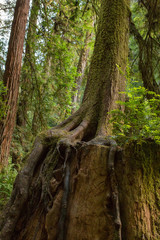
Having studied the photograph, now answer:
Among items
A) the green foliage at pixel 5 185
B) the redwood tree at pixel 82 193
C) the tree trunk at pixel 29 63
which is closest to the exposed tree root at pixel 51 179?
the redwood tree at pixel 82 193

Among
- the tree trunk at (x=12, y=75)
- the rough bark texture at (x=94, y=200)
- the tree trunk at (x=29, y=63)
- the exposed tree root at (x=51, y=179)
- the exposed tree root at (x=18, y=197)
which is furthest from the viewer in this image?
the tree trunk at (x=29, y=63)

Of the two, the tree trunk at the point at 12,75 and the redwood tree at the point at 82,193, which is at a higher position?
the tree trunk at the point at 12,75

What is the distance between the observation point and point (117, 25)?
459 cm

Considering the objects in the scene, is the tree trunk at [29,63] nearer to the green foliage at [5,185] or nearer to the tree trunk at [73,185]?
the green foliage at [5,185]

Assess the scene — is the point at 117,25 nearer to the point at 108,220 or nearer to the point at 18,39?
the point at 18,39

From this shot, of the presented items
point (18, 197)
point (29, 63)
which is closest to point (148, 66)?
point (29, 63)

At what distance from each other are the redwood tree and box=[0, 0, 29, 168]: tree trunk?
7.55 feet

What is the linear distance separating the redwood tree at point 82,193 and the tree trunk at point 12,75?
7.55 feet

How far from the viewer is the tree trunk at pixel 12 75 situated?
205 inches

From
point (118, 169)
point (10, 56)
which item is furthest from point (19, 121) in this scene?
point (118, 169)

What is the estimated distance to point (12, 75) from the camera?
17.8 ft

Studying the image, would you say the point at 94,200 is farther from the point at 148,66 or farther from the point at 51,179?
the point at 148,66

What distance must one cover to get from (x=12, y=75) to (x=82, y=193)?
14.4 ft

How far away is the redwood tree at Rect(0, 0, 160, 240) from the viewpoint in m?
2.06
